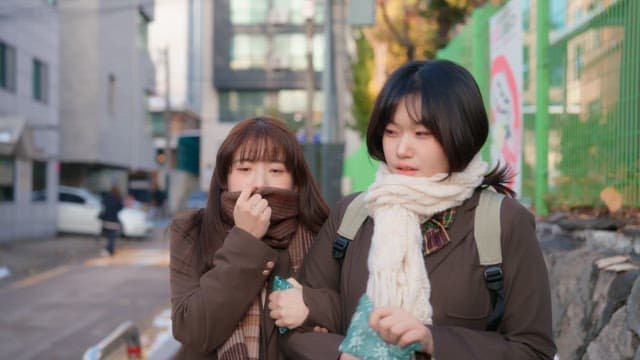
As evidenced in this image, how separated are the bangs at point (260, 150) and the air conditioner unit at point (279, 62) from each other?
41046 millimetres

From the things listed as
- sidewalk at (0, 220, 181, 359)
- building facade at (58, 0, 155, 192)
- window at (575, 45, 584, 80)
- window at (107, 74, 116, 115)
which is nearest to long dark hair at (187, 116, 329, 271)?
window at (575, 45, 584, 80)

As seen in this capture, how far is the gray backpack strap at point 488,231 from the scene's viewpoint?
58.5 inches

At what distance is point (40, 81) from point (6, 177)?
5112mm

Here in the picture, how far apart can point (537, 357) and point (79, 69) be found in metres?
31.8

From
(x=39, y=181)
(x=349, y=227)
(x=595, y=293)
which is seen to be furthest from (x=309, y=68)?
(x=349, y=227)

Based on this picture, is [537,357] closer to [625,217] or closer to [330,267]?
[330,267]

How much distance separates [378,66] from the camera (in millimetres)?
14516

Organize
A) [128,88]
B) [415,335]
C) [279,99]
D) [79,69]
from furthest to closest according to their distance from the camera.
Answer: [279,99], [128,88], [79,69], [415,335]

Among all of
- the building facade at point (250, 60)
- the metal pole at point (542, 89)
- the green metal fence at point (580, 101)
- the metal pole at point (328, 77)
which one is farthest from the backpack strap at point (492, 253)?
the building facade at point (250, 60)

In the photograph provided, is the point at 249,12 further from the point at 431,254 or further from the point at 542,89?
the point at 431,254

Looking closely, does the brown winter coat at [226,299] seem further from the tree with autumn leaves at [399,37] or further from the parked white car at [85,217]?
the parked white car at [85,217]

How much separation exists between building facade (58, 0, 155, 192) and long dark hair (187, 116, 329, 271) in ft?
93.4

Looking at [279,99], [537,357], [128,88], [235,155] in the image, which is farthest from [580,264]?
[279,99]

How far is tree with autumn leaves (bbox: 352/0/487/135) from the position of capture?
10.3 m
